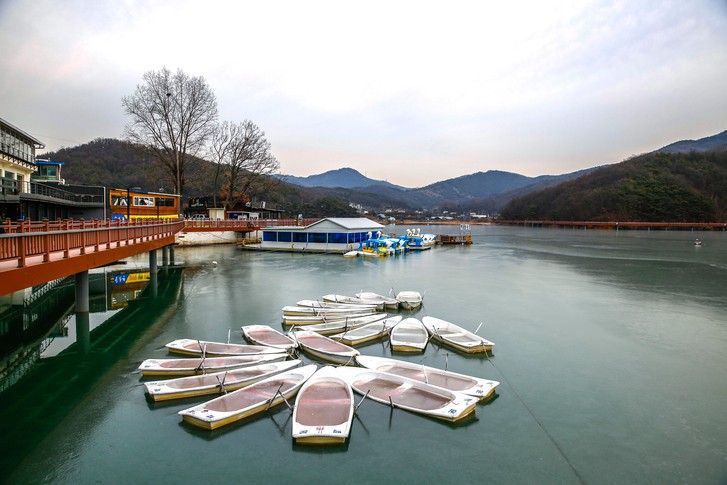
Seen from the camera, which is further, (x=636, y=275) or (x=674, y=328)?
(x=636, y=275)

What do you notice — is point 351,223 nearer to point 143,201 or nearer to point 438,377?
point 143,201

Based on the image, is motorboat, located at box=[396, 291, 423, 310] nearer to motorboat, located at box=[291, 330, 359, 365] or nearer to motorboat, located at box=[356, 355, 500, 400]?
motorboat, located at box=[291, 330, 359, 365]

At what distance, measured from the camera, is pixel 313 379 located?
10.9 metres

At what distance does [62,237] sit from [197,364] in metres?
6.92

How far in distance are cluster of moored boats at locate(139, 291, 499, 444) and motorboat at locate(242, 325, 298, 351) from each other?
0.04 metres

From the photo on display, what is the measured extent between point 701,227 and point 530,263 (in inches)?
5501

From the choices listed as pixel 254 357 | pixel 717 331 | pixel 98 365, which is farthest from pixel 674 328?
pixel 98 365

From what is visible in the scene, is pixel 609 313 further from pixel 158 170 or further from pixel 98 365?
pixel 158 170

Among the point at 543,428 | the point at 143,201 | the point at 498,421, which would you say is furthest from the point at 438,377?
the point at 143,201

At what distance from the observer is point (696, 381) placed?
12.8 metres

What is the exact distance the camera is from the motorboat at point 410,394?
31.9 feet

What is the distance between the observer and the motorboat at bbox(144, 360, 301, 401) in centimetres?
1049

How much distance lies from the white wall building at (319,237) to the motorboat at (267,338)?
3483cm

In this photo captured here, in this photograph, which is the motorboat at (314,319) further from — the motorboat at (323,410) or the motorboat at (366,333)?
the motorboat at (323,410)
